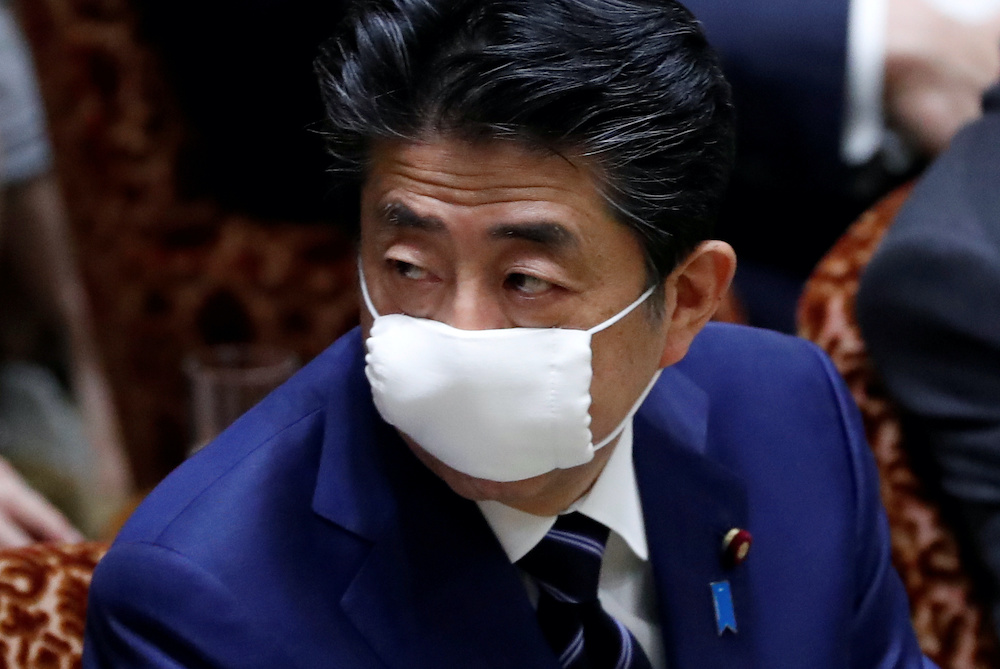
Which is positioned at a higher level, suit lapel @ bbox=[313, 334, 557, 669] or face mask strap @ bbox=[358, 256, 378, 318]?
face mask strap @ bbox=[358, 256, 378, 318]

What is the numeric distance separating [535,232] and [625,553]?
1.37 feet

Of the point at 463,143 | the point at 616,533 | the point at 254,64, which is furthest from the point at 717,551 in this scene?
the point at 254,64

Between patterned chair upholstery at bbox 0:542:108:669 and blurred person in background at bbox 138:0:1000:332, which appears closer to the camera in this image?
patterned chair upholstery at bbox 0:542:108:669

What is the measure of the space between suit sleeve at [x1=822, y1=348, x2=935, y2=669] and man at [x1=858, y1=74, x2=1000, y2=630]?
0.42 ft

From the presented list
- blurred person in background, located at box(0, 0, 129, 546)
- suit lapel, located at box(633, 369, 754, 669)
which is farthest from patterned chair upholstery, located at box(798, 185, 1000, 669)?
blurred person in background, located at box(0, 0, 129, 546)

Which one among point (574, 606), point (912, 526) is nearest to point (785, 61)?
point (912, 526)

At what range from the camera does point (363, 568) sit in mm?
1109

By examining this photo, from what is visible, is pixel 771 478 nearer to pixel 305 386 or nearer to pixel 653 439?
pixel 653 439

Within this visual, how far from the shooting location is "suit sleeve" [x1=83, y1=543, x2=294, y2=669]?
1037 millimetres

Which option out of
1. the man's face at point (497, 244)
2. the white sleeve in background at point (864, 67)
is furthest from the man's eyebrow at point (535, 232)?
the white sleeve in background at point (864, 67)

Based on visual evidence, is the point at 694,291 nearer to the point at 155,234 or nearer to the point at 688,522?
the point at 688,522

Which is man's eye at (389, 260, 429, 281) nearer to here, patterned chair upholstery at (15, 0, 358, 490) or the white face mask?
the white face mask

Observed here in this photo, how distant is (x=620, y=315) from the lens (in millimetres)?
1079

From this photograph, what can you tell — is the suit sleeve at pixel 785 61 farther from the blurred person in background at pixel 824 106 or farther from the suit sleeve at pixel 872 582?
the suit sleeve at pixel 872 582
